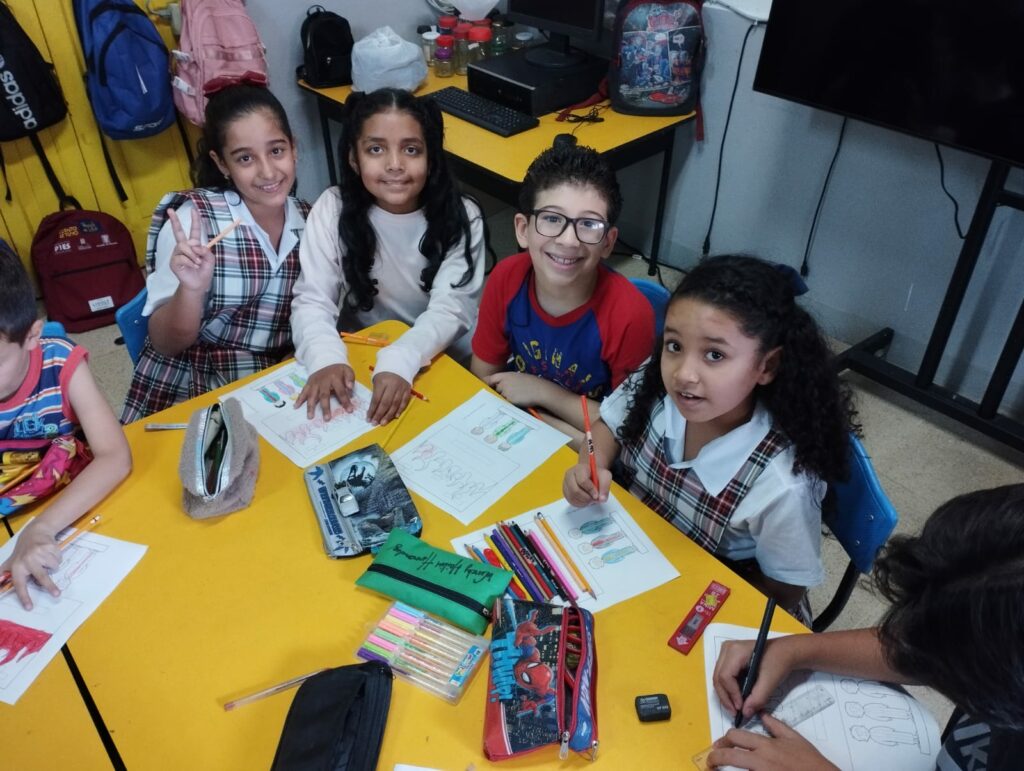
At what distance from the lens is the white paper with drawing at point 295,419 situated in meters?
1.30

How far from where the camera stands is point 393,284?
186 centimetres

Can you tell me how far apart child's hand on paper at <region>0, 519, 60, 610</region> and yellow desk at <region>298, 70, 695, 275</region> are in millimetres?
1656

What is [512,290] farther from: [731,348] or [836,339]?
[836,339]

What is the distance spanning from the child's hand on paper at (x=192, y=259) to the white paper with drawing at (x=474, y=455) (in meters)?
0.63

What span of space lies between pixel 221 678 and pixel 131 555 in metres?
0.28

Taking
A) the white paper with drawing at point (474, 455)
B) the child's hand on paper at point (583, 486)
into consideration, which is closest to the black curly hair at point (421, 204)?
the white paper with drawing at point (474, 455)

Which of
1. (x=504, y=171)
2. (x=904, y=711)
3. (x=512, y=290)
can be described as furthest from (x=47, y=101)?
(x=904, y=711)

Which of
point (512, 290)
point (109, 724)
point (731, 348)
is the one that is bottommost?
point (109, 724)

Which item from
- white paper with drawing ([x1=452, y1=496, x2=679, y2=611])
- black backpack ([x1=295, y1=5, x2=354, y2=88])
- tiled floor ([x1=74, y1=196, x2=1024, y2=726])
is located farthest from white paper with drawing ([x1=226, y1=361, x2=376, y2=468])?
black backpack ([x1=295, y1=5, x2=354, y2=88])

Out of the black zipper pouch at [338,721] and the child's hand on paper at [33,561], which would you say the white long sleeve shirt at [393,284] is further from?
the black zipper pouch at [338,721]

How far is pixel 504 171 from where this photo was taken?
2.36 meters

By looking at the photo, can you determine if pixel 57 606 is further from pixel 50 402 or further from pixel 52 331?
pixel 52 331

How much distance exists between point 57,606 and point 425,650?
52 cm

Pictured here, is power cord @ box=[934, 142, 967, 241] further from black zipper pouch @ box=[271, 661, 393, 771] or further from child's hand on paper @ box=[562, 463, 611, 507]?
black zipper pouch @ box=[271, 661, 393, 771]
